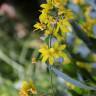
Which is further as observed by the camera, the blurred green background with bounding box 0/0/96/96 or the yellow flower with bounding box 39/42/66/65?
the blurred green background with bounding box 0/0/96/96

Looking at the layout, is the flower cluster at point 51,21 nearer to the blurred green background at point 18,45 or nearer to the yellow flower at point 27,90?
the yellow flower at point 27,90

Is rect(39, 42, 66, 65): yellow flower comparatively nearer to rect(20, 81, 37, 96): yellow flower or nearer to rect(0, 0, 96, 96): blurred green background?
rect(20, 81, 37, 96): yellow flower

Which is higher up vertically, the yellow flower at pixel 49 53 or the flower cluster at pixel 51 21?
the flower cluster at pixel 51 21

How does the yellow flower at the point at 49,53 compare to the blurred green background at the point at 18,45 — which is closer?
the yellow flower at the point at 49,53

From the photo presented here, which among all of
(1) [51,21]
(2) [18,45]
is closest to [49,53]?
(1) [51,21]

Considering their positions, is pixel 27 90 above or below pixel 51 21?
below

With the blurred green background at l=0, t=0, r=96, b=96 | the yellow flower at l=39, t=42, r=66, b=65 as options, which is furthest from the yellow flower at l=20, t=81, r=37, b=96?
the blurred green background at l=0, t=0, r=96, b=96

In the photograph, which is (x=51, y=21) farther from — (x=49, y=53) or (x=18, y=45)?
(x=18, y=45)

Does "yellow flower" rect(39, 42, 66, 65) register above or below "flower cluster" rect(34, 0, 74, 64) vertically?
below

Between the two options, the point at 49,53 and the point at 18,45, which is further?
the point at 18,45

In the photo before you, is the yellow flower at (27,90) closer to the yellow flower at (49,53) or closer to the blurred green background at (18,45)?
the yellow flower at (49,53)

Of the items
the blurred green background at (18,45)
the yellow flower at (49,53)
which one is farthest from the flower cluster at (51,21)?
the blurred green background at (18,45)

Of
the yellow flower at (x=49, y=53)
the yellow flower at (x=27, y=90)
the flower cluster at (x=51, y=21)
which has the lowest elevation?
the yellow flower at (x=27, y=90)

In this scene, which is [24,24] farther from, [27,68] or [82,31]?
[82,31]
